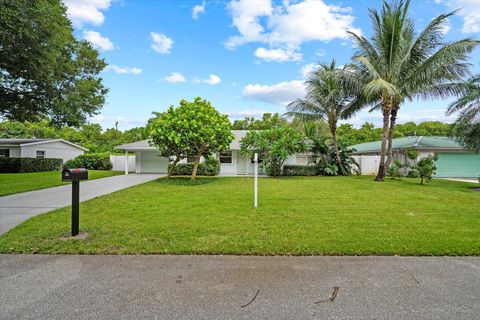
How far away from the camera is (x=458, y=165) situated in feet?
58.4

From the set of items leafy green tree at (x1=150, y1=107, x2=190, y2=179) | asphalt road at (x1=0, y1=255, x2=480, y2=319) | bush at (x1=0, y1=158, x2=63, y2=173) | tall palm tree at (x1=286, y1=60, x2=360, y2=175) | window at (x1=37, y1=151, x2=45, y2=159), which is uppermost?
tall palm tree at (x1=286, y1=60, x2=360, y2=175)

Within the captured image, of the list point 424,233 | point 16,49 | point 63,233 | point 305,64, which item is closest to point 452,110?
point 305,64

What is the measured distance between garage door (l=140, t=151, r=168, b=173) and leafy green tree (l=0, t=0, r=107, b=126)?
5.97 metres

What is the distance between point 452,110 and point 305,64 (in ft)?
27.9

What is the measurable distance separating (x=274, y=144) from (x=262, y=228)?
35.2ft

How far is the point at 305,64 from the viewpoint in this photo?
659 inches

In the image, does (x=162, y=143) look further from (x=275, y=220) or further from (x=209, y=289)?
(x=209, y=289)

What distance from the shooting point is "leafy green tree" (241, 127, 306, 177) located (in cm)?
1505

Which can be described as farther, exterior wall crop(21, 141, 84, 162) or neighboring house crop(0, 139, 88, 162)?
exterior wall crop(21, 141, 84, 162)

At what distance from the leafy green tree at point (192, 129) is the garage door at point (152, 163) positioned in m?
7.47

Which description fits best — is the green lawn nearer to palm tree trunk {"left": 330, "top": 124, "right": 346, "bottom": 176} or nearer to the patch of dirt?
the patch of dirt

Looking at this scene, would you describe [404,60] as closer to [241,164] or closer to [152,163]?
[241,164]

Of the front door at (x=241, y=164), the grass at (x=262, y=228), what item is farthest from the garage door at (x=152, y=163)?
the grass at (x=262, y=228)

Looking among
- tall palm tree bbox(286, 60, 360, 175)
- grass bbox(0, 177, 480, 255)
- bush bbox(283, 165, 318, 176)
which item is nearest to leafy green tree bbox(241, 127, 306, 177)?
bush bbox(283, 165, 318, 176)
